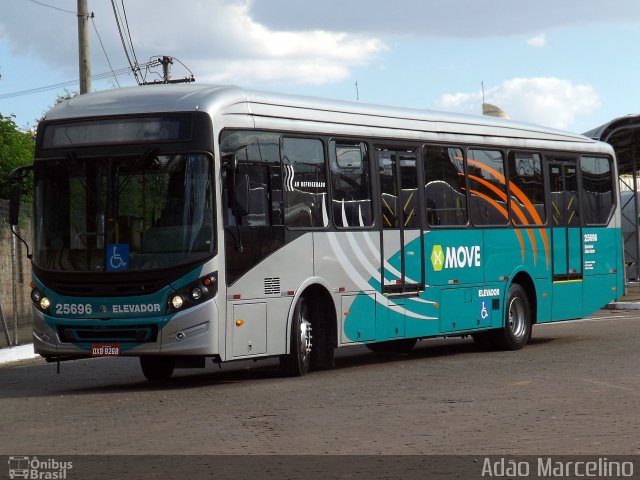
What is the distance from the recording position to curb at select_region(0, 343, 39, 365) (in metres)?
22.6

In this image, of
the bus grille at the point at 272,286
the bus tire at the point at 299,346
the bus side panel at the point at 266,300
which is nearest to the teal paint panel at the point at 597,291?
the bus tire at the point at 299,346

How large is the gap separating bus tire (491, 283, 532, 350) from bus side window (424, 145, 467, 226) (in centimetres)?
178

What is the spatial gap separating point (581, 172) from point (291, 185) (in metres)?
8.31

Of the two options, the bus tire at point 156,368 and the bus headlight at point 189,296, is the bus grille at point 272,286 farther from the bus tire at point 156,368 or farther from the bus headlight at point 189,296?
the bus tire at point 156,368

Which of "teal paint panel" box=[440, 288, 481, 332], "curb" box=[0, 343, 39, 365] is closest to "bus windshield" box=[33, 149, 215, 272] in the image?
"teal paint panel" box=[440, 288, 481, 332]

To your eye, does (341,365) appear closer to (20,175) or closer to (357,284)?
(357,284)

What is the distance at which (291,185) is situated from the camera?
16891 mm

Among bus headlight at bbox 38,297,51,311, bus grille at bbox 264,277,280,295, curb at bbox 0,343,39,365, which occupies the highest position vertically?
bus grille at bbox 264,277,280,295

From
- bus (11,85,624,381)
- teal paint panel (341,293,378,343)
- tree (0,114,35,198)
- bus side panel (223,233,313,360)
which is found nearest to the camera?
bus (11,85,624,381)

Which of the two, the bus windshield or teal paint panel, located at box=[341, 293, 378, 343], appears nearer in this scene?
the bus windshield

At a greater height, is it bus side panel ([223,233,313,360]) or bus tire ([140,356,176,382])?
Answer: bus side panel ([223,233,313,360])

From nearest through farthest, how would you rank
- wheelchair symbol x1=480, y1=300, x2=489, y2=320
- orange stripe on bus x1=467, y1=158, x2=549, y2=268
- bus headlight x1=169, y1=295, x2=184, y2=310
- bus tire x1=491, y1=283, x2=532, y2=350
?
bus headlight x1=169, y1=295, x2=184, y2=310 < wheelchair symbol x1=480, y1=300, x2=489, y2=320 < orange stripe on bus x1=467, y1=158, x2=549, y2=268 < bus tire x1=491, y1=283, x2=532, y2=350

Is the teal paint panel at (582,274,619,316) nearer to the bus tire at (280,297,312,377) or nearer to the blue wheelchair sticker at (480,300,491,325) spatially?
the blue wheelchair sticker at (480,300,491,325)
